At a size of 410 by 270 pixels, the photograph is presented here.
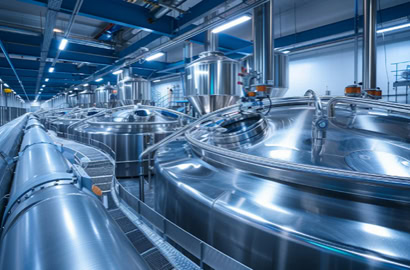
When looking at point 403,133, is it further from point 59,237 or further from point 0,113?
point 0,113

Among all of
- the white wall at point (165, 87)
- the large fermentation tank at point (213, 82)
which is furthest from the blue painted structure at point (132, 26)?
the white wall at point (165, 87)

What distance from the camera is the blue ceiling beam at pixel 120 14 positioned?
13.4 ft

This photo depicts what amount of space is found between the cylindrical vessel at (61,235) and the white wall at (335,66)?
778cm

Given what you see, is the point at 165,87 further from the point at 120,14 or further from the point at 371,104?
the point at 371,104

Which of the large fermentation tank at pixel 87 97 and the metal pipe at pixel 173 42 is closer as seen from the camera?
the metal pipe at pixel 173 42

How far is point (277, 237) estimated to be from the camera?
3.13ft

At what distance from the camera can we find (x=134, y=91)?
7316mm

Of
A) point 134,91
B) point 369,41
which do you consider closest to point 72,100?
point 134,91

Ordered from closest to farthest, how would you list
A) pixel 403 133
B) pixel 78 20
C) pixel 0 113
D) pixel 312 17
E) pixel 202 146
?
pixel 403 133 → pixel 202 146 → pixel 312 17 → pixel 78 20 → pixel 0 113

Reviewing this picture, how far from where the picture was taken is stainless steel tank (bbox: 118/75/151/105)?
734 cm

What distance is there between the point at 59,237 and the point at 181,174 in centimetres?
106

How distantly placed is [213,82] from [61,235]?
130 inches

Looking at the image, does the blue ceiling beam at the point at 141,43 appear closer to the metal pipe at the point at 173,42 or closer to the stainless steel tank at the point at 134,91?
the metal pipe at the point at 173,42

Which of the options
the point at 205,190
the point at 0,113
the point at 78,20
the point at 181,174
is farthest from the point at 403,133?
the point at 0,113
